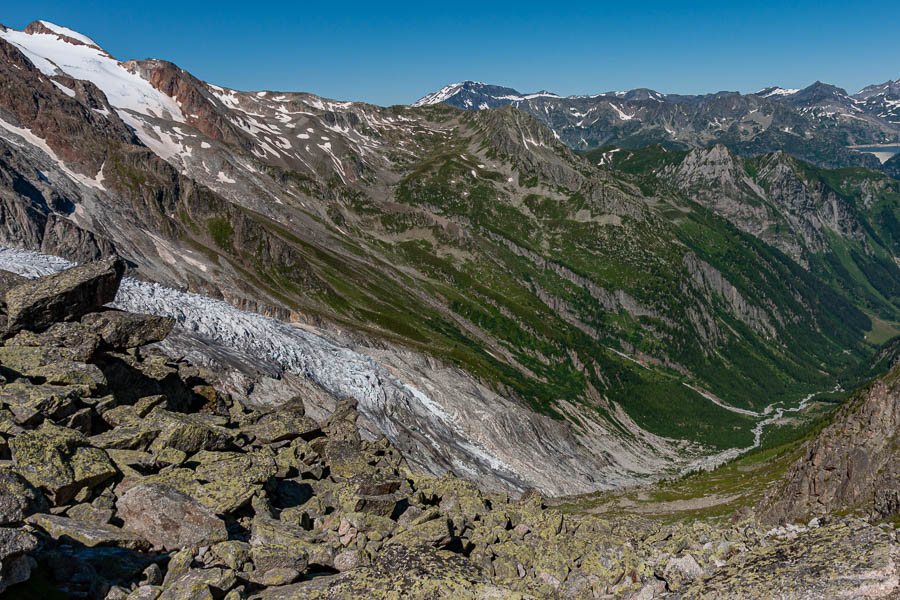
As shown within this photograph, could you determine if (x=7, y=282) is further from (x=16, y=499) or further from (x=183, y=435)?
(x=16, y=499)

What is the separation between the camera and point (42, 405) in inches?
863

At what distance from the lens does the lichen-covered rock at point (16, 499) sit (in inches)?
590

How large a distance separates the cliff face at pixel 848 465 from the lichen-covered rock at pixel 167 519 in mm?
60660

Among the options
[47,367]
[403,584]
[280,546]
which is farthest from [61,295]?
[403,584]

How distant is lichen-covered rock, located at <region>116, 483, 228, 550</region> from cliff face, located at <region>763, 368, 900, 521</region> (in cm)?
6066

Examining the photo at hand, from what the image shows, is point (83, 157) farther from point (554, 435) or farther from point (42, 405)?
point (42, 405)

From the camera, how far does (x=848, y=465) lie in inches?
2586

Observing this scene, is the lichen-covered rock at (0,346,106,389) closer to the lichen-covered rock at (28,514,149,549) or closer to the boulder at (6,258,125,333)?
the boulder at (6,258,125,333)

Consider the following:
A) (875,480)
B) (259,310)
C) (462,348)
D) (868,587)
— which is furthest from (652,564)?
(462,348)

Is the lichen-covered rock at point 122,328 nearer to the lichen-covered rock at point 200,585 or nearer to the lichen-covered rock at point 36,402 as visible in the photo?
the lichen-covered rock at point 36,402

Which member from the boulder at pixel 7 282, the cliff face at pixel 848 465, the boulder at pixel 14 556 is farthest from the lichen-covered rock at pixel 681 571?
the cliff face at pixel 848 465

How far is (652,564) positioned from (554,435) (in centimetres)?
12610

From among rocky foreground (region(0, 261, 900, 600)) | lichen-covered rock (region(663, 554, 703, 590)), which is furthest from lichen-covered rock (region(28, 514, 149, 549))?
lichen-covered rock (region(663, 554, 703, 590))

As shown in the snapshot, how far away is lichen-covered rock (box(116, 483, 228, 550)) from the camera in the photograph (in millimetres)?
18453
